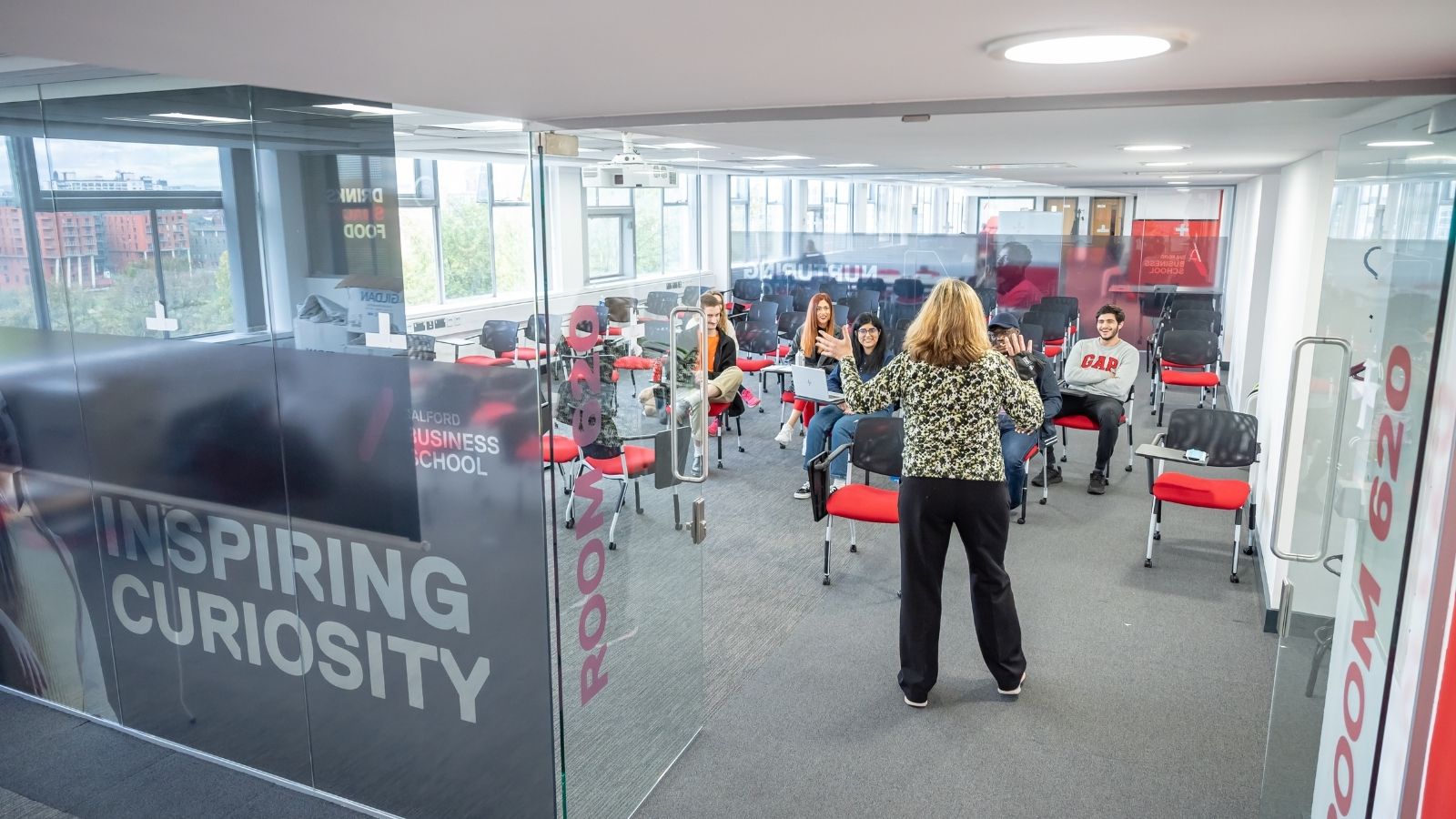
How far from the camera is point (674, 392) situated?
3102 millimetres

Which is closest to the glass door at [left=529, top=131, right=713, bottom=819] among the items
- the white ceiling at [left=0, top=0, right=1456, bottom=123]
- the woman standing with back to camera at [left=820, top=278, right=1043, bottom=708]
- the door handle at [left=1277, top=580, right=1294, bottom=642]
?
the white ceiling at [left=0, top=0, right=1456, bottom=123]

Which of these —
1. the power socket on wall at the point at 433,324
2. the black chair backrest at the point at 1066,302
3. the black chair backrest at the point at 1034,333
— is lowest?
the black chair backrest at the point at 1034,333

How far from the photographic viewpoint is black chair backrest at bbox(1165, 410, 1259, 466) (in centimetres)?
554

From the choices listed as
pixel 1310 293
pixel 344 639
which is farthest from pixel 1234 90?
pixel 1310 293

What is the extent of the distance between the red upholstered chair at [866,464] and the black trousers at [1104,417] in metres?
2.32

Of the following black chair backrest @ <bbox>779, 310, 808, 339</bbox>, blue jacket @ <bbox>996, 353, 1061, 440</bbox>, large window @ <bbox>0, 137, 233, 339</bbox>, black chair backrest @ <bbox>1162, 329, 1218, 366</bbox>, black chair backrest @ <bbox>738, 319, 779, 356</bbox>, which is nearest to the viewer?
large window @ <bbox>0, 137, 233, 339</bbox>

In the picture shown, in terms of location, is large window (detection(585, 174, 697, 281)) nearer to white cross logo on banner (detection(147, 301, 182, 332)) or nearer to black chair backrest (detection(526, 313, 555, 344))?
black chair backrest (detection(526, 313, 555, 344))

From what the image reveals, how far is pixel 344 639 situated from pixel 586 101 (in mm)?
2025

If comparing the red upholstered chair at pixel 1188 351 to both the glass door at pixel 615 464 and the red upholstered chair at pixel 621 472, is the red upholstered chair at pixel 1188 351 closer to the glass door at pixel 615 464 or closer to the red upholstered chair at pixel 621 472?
the glass door at pixel 615 464

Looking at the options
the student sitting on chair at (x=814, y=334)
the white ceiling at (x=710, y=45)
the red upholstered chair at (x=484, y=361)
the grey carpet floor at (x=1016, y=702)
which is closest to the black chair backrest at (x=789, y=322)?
the student sitting on chair at (x=814, y=334)

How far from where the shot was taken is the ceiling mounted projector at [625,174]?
9.48 ft

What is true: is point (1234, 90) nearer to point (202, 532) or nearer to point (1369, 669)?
point (1369, 669)

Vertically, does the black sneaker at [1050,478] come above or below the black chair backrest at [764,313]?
below

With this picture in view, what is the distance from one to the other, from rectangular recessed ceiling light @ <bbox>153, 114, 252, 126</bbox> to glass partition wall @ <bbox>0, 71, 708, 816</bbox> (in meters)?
0.02
